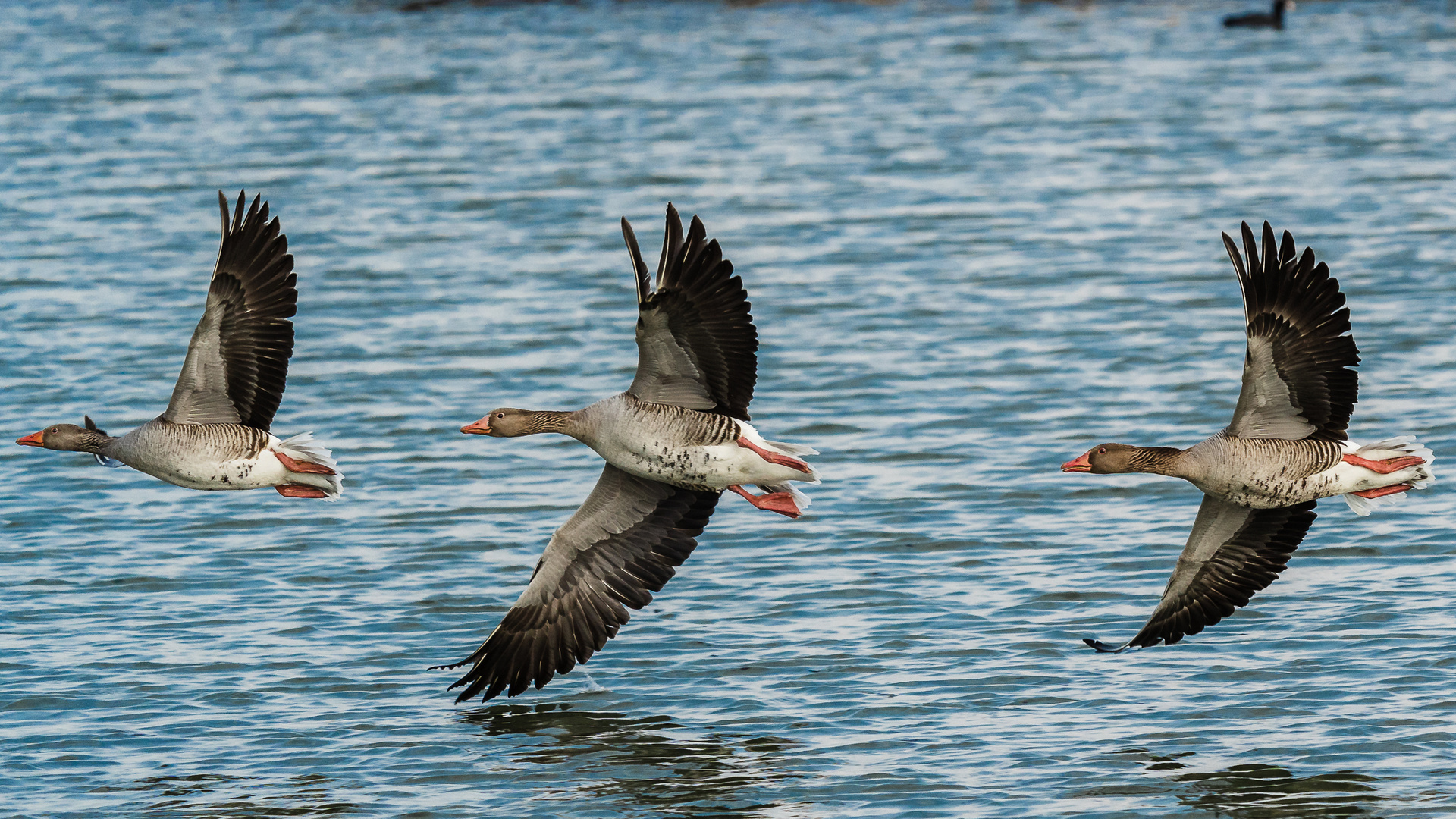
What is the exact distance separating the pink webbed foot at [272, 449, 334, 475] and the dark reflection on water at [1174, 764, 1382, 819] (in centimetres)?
670

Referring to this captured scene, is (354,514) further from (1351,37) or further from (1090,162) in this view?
(1351,37)

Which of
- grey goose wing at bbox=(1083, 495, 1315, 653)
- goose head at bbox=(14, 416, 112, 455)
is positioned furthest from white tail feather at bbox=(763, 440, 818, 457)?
goose head at bbox=(14, 416, 112, 455)

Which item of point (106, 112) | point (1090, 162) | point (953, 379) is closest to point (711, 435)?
point (953, 379)

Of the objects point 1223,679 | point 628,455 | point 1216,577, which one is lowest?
point 1223,679

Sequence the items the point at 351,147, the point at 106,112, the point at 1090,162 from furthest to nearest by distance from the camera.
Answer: the point at 106,112 < the point at 351,147 < the point at 1090,162

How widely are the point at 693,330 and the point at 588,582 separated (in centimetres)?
315

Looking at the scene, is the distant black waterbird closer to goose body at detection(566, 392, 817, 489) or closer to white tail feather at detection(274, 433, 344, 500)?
goose body at detection(566, 392, 817, 489)

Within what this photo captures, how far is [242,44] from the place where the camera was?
189 ft

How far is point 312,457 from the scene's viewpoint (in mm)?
16219

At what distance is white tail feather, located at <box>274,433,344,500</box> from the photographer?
16188 mm

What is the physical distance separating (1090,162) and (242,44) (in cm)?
2511

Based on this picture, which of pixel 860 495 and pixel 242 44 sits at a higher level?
pixel 242 44

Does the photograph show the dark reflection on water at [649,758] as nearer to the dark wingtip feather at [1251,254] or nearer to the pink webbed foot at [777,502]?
the pink webbed foot at [777,502]

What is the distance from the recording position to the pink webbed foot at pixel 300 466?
53.1 ft
